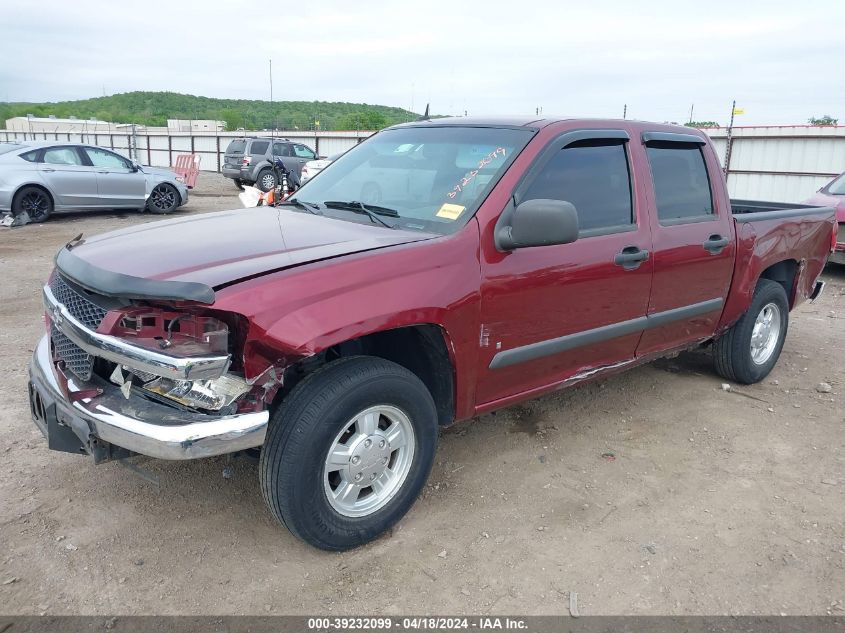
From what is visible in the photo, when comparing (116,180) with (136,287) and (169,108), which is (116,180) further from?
(169,108)

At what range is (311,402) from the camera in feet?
8.79

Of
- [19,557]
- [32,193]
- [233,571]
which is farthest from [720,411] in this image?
[32,193]

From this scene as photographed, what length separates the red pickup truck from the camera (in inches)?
100.0

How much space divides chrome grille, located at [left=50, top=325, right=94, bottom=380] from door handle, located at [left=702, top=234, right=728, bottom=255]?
3.51 metres

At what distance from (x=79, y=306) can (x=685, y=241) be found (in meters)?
3.31

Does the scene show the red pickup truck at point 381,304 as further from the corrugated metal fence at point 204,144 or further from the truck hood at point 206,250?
the corrugated metal fence at point 204,144

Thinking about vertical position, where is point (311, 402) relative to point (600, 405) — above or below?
above

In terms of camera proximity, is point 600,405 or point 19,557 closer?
point 19,557

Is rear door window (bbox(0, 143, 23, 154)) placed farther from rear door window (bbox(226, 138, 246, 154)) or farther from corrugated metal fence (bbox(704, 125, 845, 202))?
corrugated metal fence (bbox(704, 125, 845, 202))

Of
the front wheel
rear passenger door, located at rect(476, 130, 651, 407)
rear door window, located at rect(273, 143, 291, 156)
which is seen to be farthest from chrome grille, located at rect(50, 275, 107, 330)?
rear door window, located at rect(273, 143, 291, 156)

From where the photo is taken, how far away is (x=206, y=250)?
289cm

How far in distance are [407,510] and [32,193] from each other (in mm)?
12077

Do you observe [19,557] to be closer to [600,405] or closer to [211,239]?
[211,239]

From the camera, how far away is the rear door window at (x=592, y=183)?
352 centimetres
